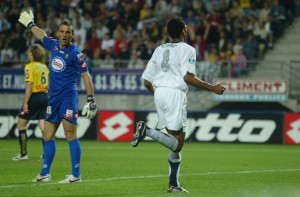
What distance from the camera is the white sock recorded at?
9688 millimetres

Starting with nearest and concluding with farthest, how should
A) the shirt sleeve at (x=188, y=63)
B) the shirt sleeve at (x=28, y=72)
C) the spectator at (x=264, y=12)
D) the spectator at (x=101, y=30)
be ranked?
the shirt sleeve at (x=188, y=63) < the shirt sleeve at (x=28, y=72) < the spectator at (x=264, y=12) < the spectator at (x=101, y=30)

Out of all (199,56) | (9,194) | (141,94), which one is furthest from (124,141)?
(9,194)

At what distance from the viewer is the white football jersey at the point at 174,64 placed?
982cm

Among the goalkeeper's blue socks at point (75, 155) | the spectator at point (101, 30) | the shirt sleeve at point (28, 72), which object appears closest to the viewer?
the goalkeeper's blue socks at point (75, 155)

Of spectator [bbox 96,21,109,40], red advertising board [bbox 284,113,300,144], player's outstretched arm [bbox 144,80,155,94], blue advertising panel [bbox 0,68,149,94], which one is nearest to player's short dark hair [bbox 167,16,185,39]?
player's outstretched arm [bbox 144,80,155,94]

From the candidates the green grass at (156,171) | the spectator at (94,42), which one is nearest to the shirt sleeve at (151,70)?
the green grass at (156,171)

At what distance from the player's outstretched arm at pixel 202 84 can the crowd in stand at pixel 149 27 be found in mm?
14441

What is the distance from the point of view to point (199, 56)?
81.6ft

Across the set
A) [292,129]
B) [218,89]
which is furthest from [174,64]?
[292,129]

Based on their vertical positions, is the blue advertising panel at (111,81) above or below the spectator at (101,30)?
below

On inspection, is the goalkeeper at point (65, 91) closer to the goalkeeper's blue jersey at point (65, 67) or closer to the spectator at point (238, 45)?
the goalkeeper's blue jersey at point (65, 67)

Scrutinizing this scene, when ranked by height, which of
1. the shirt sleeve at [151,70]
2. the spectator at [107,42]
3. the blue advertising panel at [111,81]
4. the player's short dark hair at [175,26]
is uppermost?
the player's short dark hair at [175,26]

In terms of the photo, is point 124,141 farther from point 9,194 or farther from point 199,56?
point 9,194

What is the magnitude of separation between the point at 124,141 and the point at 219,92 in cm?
1316
